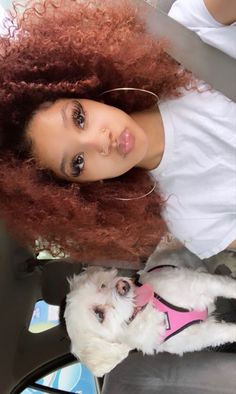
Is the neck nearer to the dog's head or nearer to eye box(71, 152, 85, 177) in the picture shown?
eye box(71, 152, 85, 177)

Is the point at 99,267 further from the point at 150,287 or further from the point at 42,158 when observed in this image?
the point at 42,158

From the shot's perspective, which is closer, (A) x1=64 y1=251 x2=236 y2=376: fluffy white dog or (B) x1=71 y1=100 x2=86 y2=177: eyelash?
(B) x1=71 y1=100 x2=86 y2=177: eyelash

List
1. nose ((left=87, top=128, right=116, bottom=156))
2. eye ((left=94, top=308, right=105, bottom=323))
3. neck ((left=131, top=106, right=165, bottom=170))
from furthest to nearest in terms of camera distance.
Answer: eye ((left=94, top=308, right=105, bottom=323)), neck ((left=131, top=106, right=165, bottom=170)), nose ((left=87, top=128, right=116, bottom=156))

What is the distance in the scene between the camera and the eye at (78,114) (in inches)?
45.8

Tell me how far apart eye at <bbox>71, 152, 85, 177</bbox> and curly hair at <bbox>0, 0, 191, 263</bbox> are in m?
0.07

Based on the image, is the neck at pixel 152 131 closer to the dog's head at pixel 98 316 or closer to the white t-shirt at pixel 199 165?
the white t-shirt at pixel 199 165

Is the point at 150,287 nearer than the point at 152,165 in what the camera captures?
No

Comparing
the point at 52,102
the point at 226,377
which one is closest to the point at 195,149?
the point at 52,102

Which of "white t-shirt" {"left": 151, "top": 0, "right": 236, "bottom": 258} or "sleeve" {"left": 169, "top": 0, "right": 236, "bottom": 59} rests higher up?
"sleeve" {"left": 169, "top": 0, "right": 236, "bottom": 59}

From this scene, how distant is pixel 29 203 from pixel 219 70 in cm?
51

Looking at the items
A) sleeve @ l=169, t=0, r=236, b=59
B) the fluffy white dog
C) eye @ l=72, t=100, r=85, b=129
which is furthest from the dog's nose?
sleeve @ l=169, t=0, r=236, b=59

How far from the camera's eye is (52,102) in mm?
1183

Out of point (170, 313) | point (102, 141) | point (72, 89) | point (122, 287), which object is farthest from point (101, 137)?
point (170, 313)

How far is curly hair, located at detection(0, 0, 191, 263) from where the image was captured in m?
1.20
